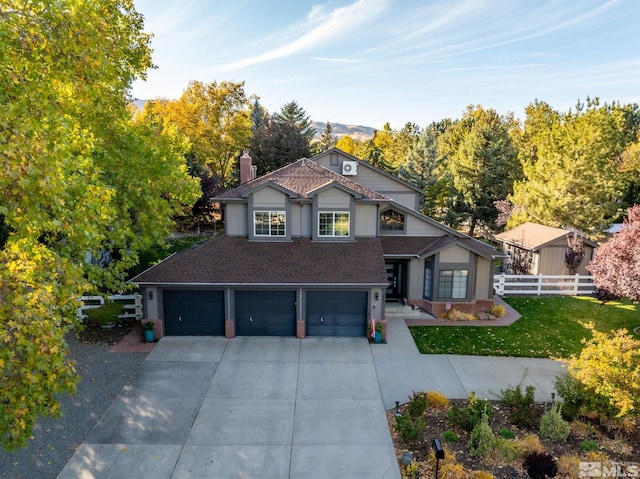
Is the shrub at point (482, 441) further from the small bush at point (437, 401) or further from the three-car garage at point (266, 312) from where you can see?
the three-car garage at point (266, 312)

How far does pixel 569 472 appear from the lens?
978 centimetres

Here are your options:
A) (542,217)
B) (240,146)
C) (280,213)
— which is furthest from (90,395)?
(240,146)

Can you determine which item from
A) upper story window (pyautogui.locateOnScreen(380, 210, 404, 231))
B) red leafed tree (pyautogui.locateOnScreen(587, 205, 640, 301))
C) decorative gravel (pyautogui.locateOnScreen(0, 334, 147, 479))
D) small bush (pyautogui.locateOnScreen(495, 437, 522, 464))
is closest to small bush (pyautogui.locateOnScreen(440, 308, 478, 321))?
upper story window (pyautogui.locateOnScreen(380, 210, 404, 231))

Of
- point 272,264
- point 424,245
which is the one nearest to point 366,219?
point 424,245

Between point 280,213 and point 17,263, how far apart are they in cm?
1285

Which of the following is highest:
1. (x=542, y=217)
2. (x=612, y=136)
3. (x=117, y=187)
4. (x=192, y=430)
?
(x=612, y=136)

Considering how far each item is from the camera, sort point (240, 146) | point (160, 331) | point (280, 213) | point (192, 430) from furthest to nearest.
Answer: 1. point (240, 146)
2. point (280, 213)
3. point (160, 331)
4. point (192, 430)

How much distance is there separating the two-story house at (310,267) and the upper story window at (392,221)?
52 mm

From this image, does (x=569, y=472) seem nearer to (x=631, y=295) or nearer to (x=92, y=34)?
(x=631, y=295)

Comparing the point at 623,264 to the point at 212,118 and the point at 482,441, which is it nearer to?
the point at 482,441

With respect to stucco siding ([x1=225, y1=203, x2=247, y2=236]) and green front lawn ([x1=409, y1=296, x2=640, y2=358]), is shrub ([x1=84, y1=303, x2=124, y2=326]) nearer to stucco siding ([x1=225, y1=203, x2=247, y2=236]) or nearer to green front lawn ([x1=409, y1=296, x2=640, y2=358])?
stucco siding ([x1=225, y1=203, x2=247, y2=236])

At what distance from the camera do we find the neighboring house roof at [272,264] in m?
17.4

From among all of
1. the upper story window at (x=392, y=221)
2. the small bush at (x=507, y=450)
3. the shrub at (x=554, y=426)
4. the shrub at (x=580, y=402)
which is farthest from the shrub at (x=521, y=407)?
the upper story window at (x=392, y=221)

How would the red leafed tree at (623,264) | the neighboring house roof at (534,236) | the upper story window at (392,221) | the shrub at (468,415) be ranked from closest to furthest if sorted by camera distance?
the shrub at (468,415), the red leafed tree at (623,264), the upper story window at (392,221), the neighboring house roof at (534,236)
